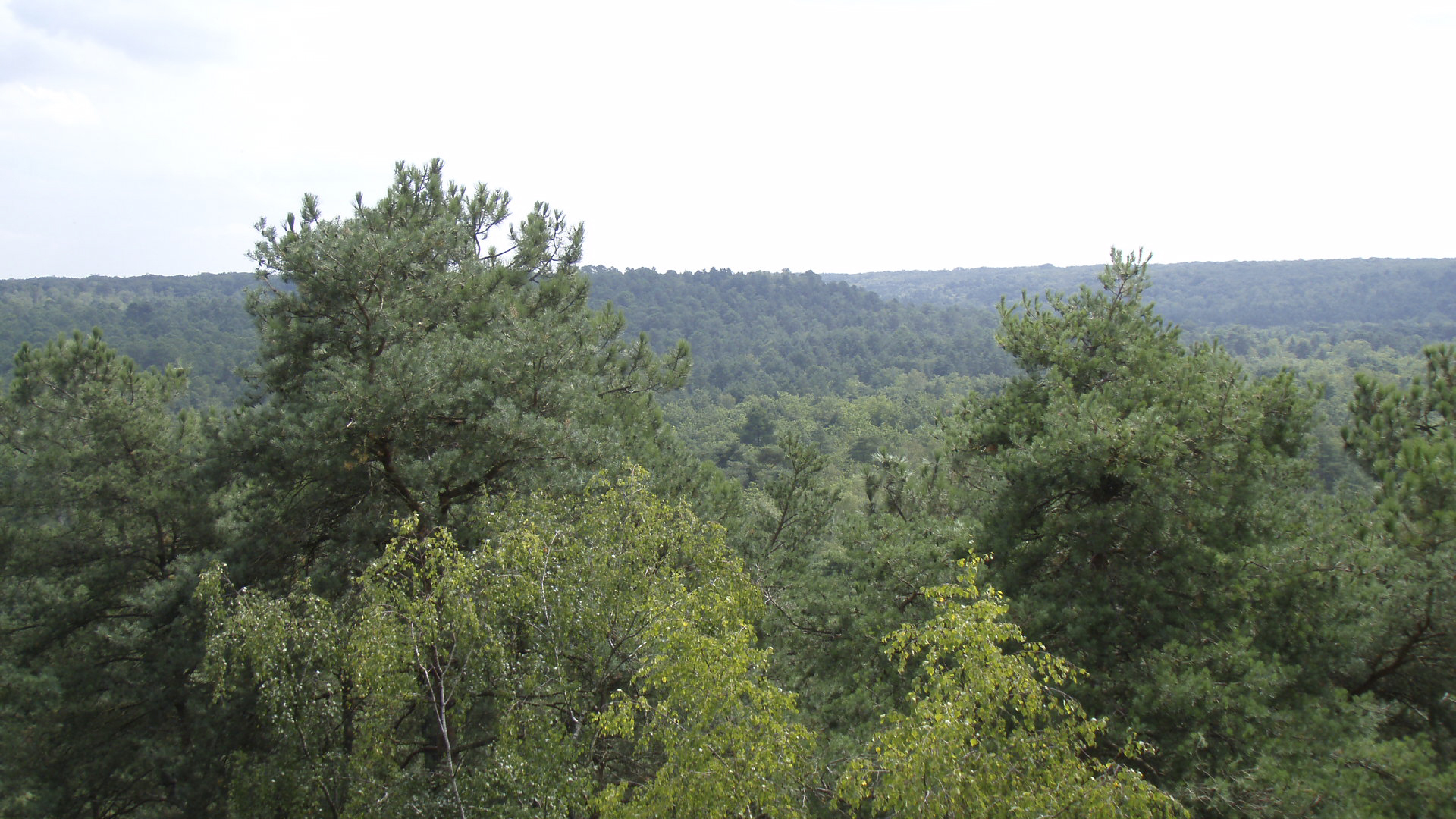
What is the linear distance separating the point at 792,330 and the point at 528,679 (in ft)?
525

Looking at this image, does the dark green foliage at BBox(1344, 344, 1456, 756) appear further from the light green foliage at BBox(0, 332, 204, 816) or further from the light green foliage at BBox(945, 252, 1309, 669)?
the light green foliage at BBox(0, 332, 204, 816)

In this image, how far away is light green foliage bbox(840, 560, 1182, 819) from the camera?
14.1ft

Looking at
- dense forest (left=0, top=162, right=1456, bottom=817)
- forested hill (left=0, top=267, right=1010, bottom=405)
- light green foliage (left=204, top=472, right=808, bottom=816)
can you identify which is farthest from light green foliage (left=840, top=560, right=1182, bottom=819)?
forested hill (left=0, top=267, right=1010, bottom=405)

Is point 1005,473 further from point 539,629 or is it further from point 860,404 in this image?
point 860,404

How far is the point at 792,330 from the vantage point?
164 m

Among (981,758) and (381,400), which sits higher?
(381,400)

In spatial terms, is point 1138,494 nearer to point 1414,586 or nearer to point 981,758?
point 1414,586

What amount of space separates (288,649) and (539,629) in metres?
1.87

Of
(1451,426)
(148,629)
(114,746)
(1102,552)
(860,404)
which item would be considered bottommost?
(860,404)

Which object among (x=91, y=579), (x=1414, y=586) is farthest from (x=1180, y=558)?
(x=91, y=579)

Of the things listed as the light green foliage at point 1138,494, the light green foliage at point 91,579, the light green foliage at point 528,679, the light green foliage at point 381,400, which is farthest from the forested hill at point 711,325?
the light green foliage at point 528,679

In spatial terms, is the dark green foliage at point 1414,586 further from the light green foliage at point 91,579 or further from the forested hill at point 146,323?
the forested hill at point 146,323

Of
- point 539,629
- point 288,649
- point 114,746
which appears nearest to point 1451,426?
point 539,629

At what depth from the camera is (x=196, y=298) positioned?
368ft
